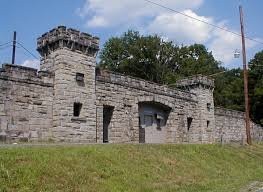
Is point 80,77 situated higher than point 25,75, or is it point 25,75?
point 80,77

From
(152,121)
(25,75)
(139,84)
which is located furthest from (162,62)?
(25,75)

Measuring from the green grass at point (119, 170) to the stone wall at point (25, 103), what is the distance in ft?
16.1

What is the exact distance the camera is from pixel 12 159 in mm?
10695

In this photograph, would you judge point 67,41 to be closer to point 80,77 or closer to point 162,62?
Answer: point 80,77

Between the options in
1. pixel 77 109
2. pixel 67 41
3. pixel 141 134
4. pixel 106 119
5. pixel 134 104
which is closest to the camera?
pixel 67 41

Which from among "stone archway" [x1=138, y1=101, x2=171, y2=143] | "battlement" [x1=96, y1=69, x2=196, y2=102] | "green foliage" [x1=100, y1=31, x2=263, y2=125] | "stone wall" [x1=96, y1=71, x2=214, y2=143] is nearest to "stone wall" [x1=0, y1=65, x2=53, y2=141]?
"stone wall" [x1=96, y1=71, x2=214, y2=143]

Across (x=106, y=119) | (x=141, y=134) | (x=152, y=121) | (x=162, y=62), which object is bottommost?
(x=141, y=134)

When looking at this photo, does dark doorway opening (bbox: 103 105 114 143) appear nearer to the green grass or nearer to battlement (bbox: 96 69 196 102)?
battlement (bbox: 96 69 196 102)

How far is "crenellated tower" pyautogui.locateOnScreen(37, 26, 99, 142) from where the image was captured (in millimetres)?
19406

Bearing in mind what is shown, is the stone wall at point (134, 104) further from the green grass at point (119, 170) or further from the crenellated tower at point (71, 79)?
Answer: the green grass at point (119, 170)

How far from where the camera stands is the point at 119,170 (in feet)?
40.8

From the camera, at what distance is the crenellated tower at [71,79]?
63.7 ft

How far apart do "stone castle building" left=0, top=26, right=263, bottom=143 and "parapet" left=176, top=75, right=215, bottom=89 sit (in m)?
3.30

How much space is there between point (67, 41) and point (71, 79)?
184 cm
